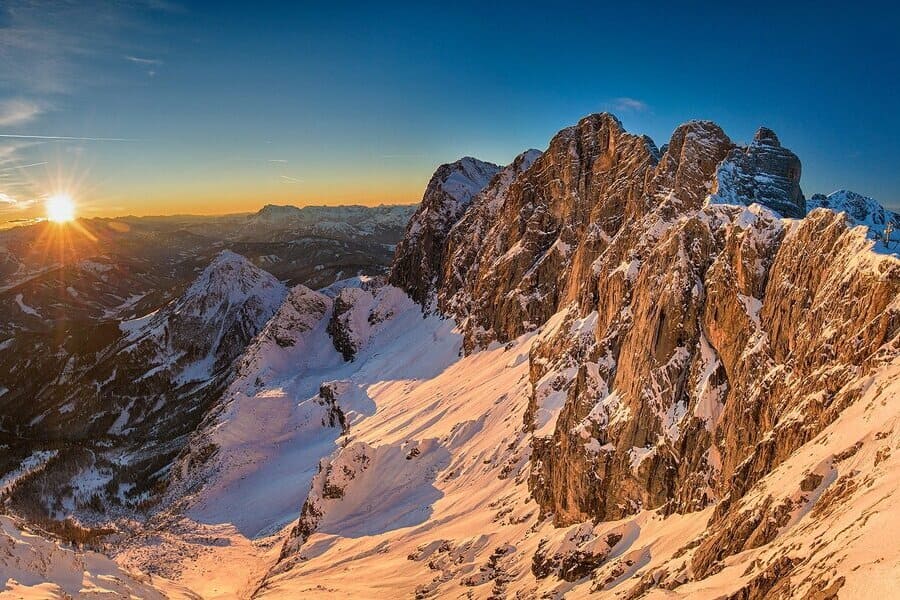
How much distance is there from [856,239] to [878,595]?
26.0m

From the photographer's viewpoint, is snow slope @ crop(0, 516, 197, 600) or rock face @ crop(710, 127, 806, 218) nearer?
snow slope @ crop(0, 516, 197, 600)

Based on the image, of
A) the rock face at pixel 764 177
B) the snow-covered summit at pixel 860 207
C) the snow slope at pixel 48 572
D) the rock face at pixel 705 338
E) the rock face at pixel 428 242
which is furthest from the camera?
the rock face at pixel 428 242

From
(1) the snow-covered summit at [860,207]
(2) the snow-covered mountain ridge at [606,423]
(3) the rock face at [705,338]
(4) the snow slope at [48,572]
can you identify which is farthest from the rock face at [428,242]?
(4) the snow slope at [48,572]

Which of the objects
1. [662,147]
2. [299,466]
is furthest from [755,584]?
[299,466]

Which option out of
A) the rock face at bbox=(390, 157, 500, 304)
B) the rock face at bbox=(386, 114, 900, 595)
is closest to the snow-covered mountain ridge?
the rock face at bbox=(386, 114, 900, 595)

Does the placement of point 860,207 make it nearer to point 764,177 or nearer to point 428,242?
point 764,177

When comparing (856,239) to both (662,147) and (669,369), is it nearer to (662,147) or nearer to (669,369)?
(669,369)

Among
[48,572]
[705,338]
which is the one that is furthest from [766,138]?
[48,572]

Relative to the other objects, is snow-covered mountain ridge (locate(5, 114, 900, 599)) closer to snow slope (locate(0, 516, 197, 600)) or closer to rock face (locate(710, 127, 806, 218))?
rock face (locate(710, 127, 806, 218))

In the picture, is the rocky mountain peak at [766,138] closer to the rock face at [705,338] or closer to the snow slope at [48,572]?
the rock face at [705,338]

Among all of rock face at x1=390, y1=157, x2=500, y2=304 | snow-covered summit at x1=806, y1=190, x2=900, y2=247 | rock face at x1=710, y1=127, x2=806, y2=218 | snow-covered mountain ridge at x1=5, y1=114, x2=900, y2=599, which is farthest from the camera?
rock face at x1=390, y1=157, x2=500, y2=304

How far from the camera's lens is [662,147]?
327ft

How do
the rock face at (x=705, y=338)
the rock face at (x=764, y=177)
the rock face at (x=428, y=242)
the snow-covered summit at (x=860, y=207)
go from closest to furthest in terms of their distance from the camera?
the rock face at (x=705, y=338), the rock face at (x=764, y=177), the snow-covered summit at (x=860, y=207), the rock face at (x=428, y=242)

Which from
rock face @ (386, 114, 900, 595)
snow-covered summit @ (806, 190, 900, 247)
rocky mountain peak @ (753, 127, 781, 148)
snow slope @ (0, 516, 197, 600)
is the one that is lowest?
snow slope @ (0, 516, 197, 600)
